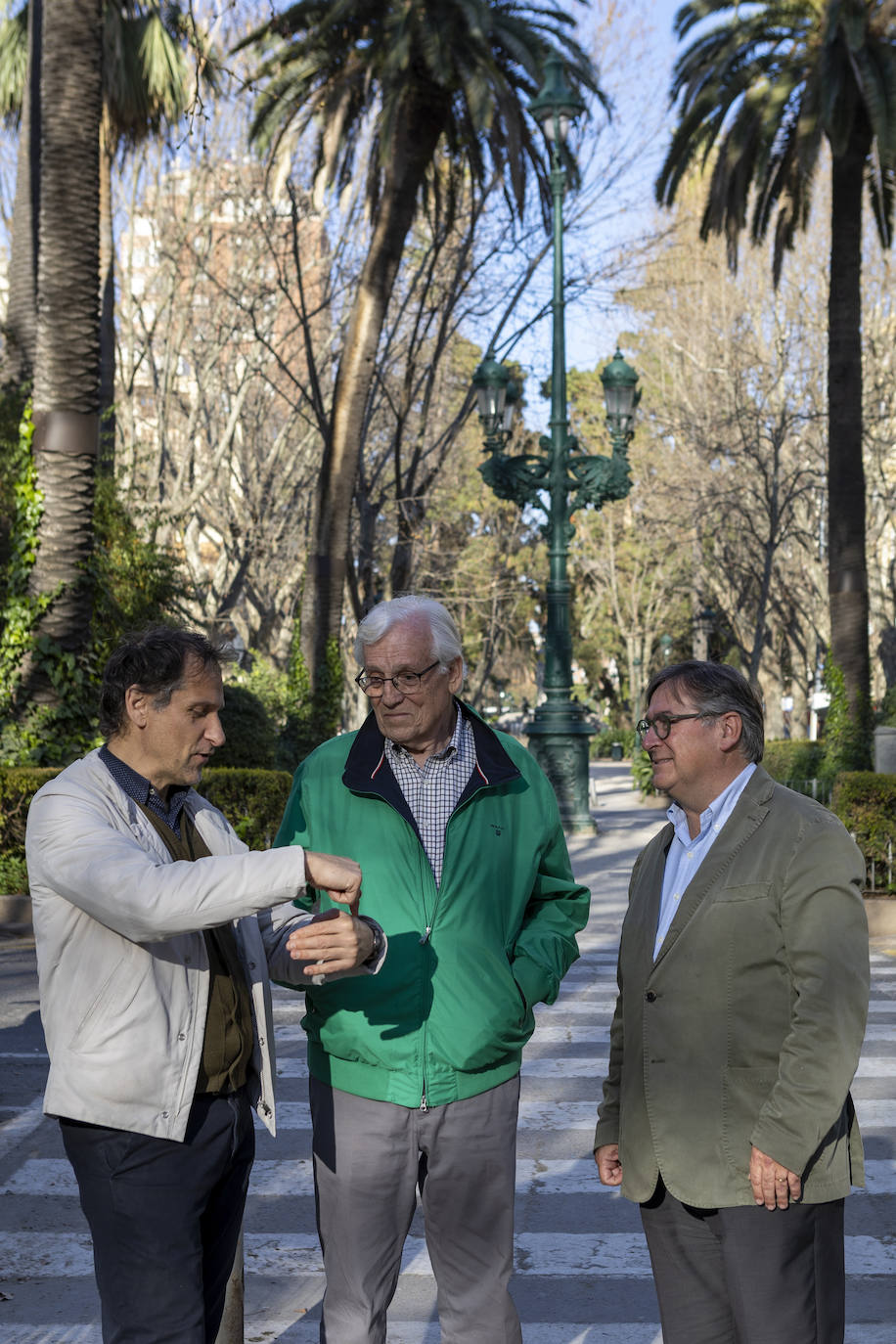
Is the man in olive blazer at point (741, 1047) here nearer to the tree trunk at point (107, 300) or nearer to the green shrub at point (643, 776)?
the tree trunk at point (107, 300)

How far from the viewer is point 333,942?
9.35 ft

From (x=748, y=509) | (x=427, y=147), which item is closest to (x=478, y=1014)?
(x=427, y=147)

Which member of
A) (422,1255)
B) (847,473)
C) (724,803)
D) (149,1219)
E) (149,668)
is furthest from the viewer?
(847,473)

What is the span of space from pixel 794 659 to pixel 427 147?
35612 mm

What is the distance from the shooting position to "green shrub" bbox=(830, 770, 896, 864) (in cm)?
1229

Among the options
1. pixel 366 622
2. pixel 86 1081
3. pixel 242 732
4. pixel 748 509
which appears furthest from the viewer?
pixel 748 509

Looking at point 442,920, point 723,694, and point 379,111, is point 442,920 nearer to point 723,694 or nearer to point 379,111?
point 723,694

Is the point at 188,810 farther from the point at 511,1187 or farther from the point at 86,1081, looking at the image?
the point at 511,1187

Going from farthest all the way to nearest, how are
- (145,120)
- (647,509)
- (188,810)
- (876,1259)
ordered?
(647,509), (145,120), (876,1259), (188,810)

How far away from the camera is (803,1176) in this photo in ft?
9.30

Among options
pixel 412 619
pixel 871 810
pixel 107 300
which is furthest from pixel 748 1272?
pixel 107 300

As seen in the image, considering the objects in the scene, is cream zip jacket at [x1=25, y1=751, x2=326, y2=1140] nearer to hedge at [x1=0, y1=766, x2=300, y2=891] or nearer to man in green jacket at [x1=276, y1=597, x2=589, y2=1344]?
man in green jacket at [x1=276, y1=597, x2=589, y2=1344]

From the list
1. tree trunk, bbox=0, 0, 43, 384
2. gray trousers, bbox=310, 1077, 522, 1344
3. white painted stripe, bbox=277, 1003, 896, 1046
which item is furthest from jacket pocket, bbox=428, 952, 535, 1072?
tree trunk, bbox=0, 0, 43, 384

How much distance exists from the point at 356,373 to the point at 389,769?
51.3ft
